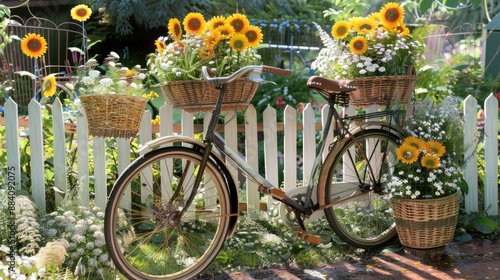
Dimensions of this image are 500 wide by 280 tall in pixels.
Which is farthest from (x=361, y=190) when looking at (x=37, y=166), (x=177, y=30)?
(x=37, y=166)

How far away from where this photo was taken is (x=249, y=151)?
4633mm

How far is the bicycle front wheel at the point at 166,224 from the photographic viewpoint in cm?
358

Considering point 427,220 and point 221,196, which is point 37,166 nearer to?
point 221,196

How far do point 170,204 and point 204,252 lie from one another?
1.82ft

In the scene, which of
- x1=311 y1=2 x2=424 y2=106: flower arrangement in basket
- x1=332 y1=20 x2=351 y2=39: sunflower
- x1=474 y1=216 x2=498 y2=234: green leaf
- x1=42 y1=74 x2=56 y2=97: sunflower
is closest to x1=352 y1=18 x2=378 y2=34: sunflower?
x1=311 y1=2 x2=424 y2=106: flower arrangement in basket

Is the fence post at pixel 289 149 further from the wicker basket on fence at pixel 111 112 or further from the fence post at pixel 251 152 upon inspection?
the wicker basket on fence at pixel 111 112

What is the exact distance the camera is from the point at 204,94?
3.96 metres

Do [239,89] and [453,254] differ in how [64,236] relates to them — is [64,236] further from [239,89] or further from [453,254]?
[453,254]

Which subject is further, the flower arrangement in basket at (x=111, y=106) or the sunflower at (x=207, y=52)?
Answer: the sunflower at (x=207, y=52)

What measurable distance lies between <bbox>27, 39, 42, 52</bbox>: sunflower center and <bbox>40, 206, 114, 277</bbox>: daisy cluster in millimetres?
943

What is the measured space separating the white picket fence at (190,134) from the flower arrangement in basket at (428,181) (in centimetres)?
32

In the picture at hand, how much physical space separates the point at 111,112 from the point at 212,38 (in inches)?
29.7

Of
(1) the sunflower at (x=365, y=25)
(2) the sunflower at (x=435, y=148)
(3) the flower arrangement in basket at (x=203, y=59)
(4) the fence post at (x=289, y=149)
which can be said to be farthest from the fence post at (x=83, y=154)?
(2) the sunflower at (x=435, y=148)

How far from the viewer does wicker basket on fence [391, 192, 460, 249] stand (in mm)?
4172
